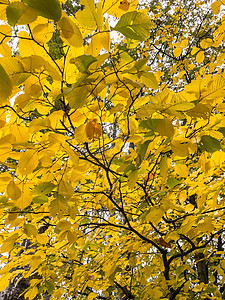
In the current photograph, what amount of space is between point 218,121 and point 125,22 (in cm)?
42

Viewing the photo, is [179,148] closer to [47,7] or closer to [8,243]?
[47,7]

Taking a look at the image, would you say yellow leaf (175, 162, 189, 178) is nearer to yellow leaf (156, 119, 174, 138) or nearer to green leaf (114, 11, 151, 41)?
yellow leaf (156, 119, 174, 138)

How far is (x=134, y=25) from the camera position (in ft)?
1.60

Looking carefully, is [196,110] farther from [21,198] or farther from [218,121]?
[21,198]

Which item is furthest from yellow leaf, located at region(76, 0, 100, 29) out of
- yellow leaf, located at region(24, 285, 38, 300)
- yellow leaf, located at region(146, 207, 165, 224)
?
yellow leaf, located at region(24, 285, 38, 300)

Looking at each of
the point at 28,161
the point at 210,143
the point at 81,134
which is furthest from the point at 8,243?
the point at 210,143

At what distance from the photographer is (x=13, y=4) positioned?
0.44 meters

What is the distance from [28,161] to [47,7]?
0.43m

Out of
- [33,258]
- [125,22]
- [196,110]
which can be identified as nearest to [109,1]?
[125,22]

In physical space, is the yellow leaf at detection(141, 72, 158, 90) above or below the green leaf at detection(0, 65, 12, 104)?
above

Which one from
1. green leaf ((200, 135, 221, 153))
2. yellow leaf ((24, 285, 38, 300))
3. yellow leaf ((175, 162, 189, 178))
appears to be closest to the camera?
green leaf ((200, 135, 221, 153))

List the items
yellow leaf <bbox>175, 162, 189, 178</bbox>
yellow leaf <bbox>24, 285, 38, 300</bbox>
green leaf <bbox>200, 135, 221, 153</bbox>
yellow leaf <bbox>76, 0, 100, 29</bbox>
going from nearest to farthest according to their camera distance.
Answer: yellow leaf <bbox>76, 0, 100, 29</bbox>
green leaf <bbox>200, 135, 221, 153</bbox>
yellow leaf <bbox>175, 162, 189, 178</bbox>
yellow leaf <bbox>24, 285, 38, 300</bbox>

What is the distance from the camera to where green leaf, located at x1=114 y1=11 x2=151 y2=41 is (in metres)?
0.48

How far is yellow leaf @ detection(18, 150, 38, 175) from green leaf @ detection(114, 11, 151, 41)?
1.42 ft
